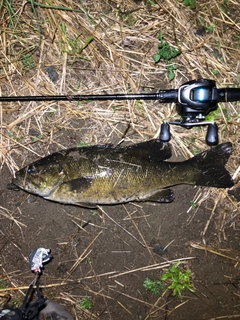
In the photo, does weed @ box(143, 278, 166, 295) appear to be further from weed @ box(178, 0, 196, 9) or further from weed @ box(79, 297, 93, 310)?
weed @ box(178, 0, 196, 9)

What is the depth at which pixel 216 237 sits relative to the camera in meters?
3.78

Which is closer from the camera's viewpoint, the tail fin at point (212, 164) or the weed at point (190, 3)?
the tail fin at point (212, 164)

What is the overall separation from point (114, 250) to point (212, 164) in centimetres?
140

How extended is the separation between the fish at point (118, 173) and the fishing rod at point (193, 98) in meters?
0.20

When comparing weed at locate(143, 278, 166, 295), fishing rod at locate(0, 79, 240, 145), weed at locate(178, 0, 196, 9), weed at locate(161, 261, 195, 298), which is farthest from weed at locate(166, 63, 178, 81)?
weed at locate(143, 278, 166, 295)

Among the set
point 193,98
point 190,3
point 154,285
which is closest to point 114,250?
point 154,285

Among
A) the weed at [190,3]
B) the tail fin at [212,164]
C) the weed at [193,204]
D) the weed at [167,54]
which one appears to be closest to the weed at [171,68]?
the weed at [167,54]

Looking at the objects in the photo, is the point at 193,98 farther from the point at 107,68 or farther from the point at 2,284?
the point at 2,284

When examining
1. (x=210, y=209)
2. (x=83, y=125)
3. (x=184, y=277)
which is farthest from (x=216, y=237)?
(x=83, y=125)

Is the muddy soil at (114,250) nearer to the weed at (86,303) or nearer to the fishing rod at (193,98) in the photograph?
the weed at (86,303)

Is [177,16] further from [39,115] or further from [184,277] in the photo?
[184,277]

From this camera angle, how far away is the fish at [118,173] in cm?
331

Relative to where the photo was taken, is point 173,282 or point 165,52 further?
point 173,282

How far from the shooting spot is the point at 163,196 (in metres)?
3.48
